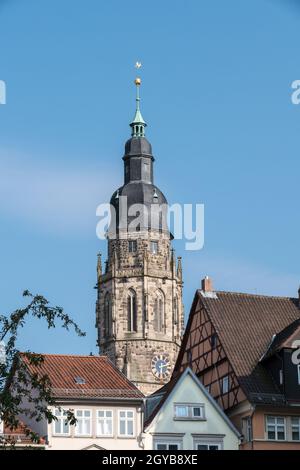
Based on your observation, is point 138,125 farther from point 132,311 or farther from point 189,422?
point 189,422

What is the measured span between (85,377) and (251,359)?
6.77 meters

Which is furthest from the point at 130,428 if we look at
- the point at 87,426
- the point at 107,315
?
the point at 107,315

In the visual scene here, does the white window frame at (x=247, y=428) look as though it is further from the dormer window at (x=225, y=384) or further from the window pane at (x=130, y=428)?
the window pane at (x=130, y=428)

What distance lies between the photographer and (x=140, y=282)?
116500 millimetres

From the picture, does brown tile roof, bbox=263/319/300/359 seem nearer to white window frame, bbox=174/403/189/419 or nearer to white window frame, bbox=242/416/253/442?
white window frame, bbox=242/416/253/442

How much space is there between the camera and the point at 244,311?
57.8 meters

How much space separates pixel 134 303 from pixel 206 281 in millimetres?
57242

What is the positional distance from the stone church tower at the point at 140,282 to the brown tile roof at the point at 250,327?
52677 mm

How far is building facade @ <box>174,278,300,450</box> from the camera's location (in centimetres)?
5162

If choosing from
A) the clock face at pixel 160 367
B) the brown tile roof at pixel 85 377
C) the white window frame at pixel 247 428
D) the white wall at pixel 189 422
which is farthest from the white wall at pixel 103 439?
the clock face at pixel 160 367

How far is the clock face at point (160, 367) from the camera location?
367ft
